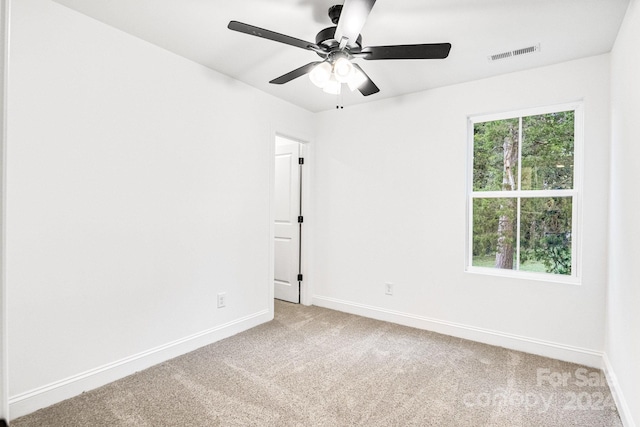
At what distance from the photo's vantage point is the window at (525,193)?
9.24ft

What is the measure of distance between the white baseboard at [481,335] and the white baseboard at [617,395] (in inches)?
6.7

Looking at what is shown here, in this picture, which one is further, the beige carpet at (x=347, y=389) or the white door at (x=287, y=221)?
the white door at (x=287, y=221)

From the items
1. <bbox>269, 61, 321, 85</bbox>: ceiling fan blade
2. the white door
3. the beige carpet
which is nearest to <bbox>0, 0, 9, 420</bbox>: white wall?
the beige carpet

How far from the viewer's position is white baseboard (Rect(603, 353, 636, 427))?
1.83 meters

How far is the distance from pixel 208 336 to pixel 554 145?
3.48 meters

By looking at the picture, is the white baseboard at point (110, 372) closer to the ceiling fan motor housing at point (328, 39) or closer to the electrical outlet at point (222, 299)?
the electrical outlet at point (222, 299)

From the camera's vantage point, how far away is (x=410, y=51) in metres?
1.90

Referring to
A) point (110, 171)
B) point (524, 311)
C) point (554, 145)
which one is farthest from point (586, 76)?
point (110, 171)

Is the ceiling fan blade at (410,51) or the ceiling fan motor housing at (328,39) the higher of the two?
the ceiling fan motor housing at (328,39)

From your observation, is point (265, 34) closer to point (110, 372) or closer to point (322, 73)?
point (322, 73)

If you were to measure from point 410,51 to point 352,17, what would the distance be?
0.45 m

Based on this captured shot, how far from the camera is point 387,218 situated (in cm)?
365

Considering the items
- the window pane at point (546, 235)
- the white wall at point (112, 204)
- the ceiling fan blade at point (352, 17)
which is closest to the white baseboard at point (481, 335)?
the window pane at point (546, 235)

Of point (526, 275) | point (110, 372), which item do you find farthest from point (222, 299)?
point (526, 275)
